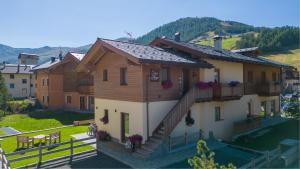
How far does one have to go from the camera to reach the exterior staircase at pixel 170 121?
1491 cm

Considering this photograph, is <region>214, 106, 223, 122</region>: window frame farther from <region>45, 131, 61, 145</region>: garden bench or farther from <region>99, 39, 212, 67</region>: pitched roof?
<region>45, 131, 61, 145</region>: garden bench

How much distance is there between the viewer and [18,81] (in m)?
57.0

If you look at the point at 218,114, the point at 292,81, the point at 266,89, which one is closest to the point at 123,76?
the point at 218,114

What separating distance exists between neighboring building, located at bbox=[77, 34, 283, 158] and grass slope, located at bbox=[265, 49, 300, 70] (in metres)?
67.0

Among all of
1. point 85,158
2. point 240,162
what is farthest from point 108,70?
point 240,162

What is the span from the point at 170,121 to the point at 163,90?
2221 millimetres

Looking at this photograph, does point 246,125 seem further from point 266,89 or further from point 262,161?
point 262,161

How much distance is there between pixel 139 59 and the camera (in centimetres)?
1444

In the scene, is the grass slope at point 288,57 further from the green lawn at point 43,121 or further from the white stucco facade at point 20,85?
the white stucco facade at point 20,85

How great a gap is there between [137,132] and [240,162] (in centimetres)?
644

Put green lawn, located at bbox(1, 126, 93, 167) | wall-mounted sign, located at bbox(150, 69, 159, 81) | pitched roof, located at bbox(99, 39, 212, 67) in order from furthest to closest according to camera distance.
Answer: wall-mounted sign, located at bbox(150, 69, 159, 81) < pitched roof, located at bbox(99, 39, 212, 67) < green lawn, located at bbox(1, 126, 93, 167)

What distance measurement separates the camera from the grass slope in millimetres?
79800

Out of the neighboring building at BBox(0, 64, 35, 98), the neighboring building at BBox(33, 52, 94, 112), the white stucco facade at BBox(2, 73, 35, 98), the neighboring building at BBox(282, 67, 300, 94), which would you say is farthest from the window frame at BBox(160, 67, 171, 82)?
the neighboring building at BBox(282, 67, 300, 94)

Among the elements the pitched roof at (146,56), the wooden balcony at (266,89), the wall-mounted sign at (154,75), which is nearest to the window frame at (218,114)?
the pitched roof at (146,56)
